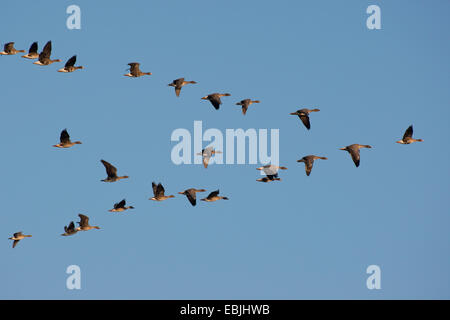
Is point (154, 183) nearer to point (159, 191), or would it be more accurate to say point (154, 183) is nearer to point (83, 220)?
point (159, 191)

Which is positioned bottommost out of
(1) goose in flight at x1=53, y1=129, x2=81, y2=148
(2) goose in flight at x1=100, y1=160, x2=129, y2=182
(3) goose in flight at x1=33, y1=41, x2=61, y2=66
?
(2) goose in flight at x1=100, y1=160, x2=129, y2=182

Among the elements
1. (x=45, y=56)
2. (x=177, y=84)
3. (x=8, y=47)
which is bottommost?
(x=177, y=84)

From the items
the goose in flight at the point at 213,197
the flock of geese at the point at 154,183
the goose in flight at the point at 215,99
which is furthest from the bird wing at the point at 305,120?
the goose in flight at the point at 213,197

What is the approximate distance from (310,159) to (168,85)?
8415 millimetres

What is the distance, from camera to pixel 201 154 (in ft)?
138

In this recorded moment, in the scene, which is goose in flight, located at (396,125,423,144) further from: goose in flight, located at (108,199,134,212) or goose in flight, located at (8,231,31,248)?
goose in flight, located at (8,231,31,248)

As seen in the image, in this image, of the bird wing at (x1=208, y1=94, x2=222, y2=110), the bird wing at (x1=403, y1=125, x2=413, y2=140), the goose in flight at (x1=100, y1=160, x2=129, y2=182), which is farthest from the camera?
the bird wing at (x1=403, y1=125, x2=413, y2=140)

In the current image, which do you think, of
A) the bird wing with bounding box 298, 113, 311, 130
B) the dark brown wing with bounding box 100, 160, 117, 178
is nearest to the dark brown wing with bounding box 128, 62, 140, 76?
the dark brown wing with bounding box 100, 160, 117, 178

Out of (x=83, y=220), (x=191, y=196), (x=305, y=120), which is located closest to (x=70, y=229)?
(x=83, y=220)

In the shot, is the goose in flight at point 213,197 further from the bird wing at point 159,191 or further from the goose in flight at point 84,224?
the goose in flight at point 84,224

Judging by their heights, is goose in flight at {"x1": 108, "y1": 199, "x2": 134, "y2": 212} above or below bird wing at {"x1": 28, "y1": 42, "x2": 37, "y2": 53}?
below

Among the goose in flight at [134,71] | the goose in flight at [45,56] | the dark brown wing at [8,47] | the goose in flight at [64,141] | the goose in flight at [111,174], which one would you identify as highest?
the dark brown wing at [8,47]
